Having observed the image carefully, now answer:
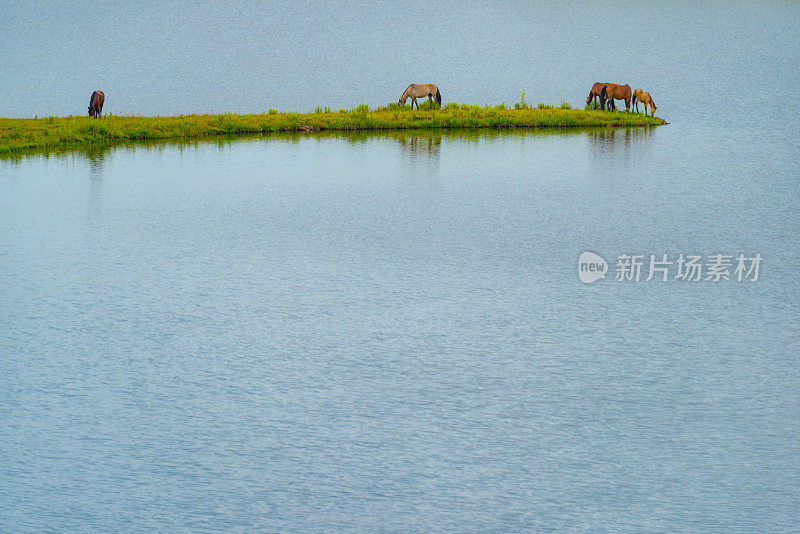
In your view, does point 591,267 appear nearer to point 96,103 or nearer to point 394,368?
point 394,368

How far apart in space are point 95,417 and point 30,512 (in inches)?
54.8

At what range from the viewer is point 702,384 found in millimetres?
7309

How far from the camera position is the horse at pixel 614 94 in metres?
37.8

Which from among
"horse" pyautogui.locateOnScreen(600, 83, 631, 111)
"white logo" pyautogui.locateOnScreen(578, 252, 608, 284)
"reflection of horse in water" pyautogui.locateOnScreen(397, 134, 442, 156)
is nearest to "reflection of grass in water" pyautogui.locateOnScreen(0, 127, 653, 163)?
"reflection of horse in water" pyautogui.locateOnScreen(397, 134, 442, 156)

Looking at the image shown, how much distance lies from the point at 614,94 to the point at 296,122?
1207cm

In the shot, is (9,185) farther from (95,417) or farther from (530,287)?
(95,417)

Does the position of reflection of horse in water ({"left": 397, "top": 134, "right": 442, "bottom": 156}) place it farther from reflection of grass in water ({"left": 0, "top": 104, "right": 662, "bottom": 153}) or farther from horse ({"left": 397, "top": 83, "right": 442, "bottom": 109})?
horse ({"left": 397, "top": 83, "right": 442, "bottom": 109})

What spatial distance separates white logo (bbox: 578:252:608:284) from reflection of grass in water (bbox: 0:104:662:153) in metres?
19.2

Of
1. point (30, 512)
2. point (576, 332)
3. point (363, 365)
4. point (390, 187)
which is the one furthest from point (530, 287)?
point (390, 187)

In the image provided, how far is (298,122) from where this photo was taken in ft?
109

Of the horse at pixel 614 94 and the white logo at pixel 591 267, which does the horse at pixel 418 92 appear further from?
the white logo at pixel 591 267

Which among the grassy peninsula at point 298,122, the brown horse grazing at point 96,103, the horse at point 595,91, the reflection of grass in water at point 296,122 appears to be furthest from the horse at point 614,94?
the brown horse grazing at point 96,103

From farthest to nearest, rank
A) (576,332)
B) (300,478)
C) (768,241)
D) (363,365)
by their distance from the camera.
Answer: (768,241) < (576,332) < (363,365) < (300,478)

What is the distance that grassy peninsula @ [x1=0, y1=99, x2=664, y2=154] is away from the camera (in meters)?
29.0
